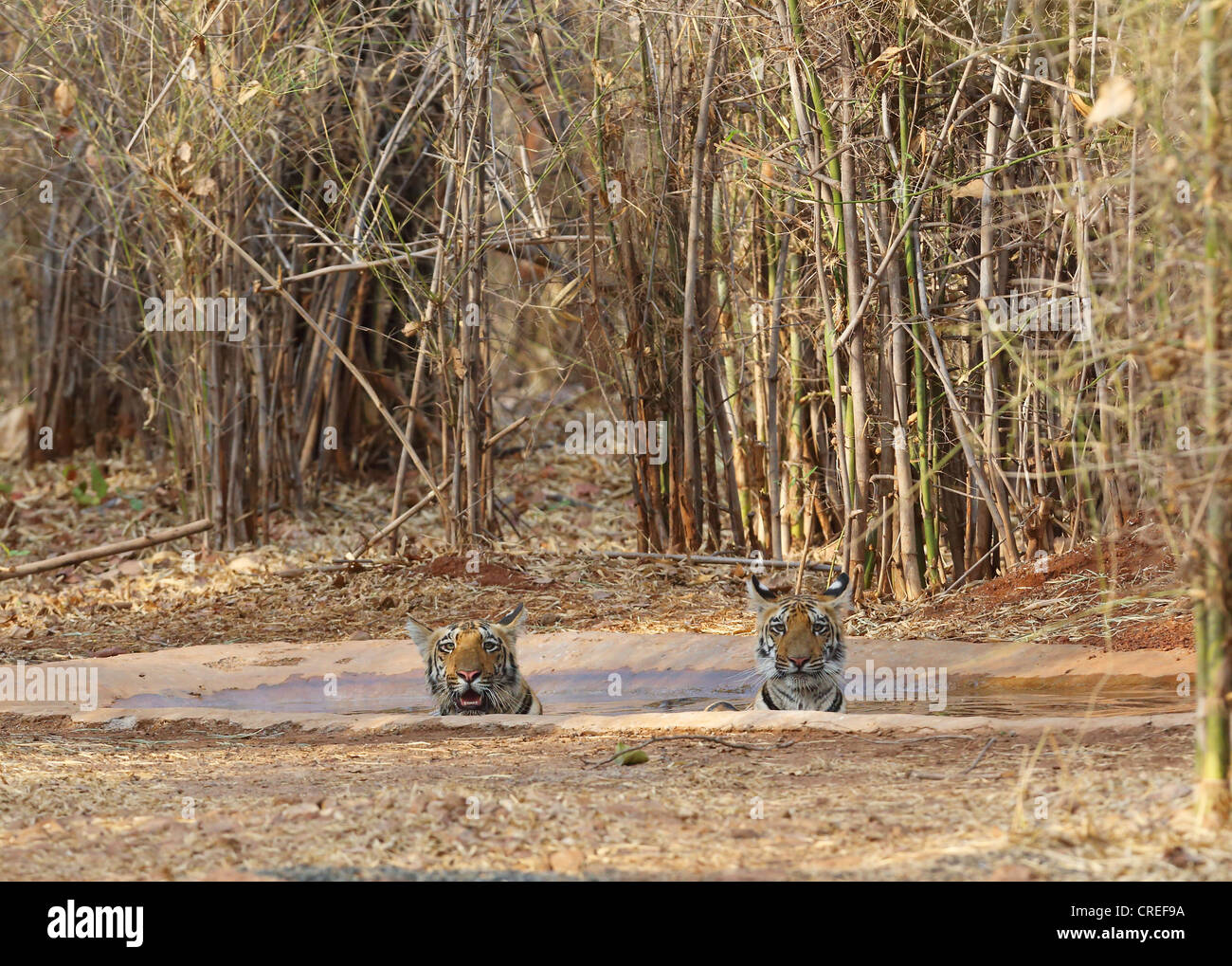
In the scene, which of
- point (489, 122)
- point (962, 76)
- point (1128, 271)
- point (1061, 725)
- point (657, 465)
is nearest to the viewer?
point (1128, 271)

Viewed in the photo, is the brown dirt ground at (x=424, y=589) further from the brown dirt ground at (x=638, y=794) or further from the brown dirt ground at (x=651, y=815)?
the brown dirt ground at (x=651, y=815)

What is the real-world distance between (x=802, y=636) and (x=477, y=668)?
4.89ft

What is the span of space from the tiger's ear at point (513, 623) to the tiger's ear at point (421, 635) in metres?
0.34

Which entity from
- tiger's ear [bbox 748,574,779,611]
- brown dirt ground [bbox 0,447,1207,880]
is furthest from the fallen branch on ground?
tiger's ear [bbox 748,574,779,611]

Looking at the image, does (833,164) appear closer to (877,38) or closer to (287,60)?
(877,38)

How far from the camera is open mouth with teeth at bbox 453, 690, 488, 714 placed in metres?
6.29

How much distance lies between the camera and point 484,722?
5.66 metres

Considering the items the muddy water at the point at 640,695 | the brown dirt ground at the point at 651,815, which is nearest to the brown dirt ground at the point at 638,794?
the brown dirt ground at the point at 651,815

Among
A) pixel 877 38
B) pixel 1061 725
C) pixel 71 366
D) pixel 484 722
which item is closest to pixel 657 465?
pixel 877 38

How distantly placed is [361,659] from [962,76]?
14.1 feet

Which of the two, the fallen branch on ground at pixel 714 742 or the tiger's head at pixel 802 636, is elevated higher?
the tiger's head at pixel 802 636

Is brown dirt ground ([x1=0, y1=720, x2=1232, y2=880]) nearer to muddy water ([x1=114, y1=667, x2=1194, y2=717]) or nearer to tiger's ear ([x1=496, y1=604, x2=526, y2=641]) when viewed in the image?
muddy water ([x1=114, y1=667, x2=1194, y2=717])

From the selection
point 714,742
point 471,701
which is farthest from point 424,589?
point 714,742

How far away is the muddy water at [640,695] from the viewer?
5.79 meters
